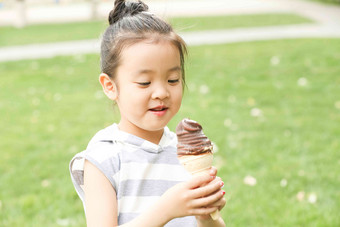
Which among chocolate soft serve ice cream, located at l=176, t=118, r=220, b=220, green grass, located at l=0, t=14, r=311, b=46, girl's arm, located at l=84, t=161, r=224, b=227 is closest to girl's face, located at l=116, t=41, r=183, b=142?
chocolate soft serve ice cream, located at l=176, t=118, r=220, b=220

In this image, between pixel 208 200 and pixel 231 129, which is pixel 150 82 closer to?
pixel 208 200

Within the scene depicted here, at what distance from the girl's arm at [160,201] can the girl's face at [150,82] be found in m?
0.24

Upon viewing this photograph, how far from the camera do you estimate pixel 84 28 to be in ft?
49.1

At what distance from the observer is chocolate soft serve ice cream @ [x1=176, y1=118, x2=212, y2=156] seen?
5.35 ft

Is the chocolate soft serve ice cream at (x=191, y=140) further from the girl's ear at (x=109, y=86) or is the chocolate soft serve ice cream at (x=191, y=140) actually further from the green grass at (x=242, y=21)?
the green grass at (x=242, y=21)

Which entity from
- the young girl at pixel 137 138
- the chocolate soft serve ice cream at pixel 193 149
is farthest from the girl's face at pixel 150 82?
the chocolate soft serve ice cream at pixel 193 149

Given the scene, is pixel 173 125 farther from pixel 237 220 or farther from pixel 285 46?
pixel 285 46

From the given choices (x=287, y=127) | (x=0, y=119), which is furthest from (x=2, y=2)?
(x=287, y=127)

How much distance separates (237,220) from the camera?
350 centimetres

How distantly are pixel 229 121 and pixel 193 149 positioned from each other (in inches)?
151

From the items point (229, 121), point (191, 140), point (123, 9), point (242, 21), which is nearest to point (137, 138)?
point (191, 140)

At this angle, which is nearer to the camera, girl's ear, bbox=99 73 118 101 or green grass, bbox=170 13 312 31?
girl's ear, bbox=99 73 118 101

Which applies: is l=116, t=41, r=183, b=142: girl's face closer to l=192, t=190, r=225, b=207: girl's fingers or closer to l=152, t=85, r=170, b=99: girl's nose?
l=152, t=85, r=170, b=99: girl's nose

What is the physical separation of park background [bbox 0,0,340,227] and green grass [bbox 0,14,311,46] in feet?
5.48
